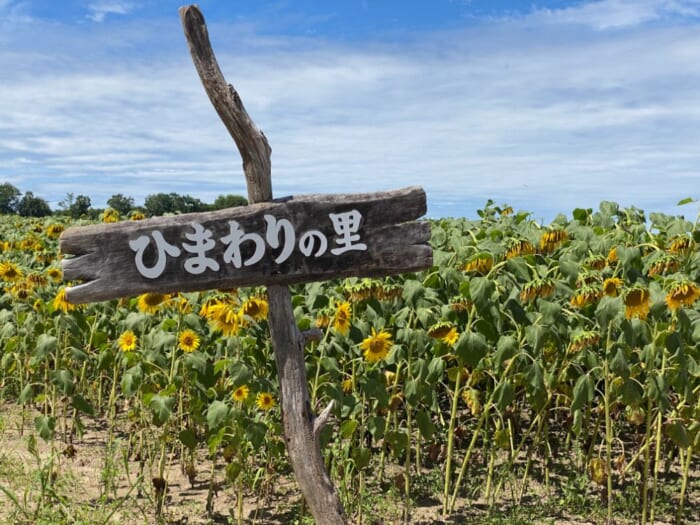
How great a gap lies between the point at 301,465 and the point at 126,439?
252 cm

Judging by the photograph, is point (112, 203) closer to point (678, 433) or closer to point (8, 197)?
point (8, 197)

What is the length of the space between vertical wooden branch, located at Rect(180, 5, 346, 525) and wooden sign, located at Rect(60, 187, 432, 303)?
0.14 m

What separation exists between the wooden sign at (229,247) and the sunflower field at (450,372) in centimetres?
46

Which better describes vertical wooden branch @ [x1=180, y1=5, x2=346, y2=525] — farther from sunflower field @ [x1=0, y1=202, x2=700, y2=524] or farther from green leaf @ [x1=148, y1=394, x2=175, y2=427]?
green leaf @ [x1=148, y1=394, x2=175, y2=427]

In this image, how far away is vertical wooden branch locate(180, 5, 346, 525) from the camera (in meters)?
3.08

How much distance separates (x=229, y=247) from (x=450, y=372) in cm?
151

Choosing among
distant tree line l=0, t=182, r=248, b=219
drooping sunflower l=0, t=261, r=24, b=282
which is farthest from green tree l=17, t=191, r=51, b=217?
drooping sunflower l=0, t=261, r=24, b=282

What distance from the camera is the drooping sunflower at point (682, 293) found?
351cm

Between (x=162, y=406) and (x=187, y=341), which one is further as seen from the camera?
(x=187, y=341)

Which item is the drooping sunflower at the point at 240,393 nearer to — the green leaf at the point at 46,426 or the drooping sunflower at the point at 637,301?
the green leaf at the point at 46,426

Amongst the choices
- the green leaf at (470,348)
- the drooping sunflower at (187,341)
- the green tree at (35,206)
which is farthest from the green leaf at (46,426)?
the green tree at (35,206)

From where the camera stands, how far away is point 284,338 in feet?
10.3

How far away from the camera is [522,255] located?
155 inches

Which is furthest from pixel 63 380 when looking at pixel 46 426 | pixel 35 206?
pixel 35 206
